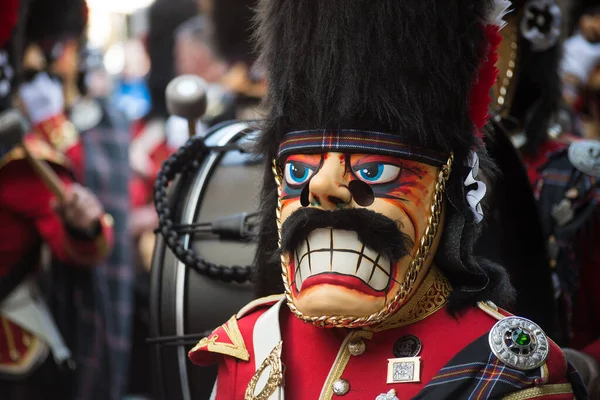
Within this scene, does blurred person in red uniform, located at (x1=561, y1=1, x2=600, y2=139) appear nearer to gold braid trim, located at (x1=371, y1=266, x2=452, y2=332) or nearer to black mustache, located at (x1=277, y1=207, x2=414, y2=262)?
gold braid trim, located at (x1=371, y1=266, x2=452, y2=332)

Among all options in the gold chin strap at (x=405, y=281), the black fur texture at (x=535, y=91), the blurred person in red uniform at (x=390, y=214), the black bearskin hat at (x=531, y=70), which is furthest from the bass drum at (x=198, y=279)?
the black fur texture at (x=535, y=91)

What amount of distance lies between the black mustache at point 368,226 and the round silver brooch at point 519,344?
0.87 feet

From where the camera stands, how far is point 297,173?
2701mm

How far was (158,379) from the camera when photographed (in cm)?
353

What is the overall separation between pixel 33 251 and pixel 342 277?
2.52 meters

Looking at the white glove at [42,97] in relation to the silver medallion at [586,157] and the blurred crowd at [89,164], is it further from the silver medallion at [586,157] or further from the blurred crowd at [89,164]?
the silver medallion at [586,157]

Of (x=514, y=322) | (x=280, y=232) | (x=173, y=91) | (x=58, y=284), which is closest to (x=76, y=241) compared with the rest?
(x=58, y=284)

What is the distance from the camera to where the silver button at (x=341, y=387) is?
105 inches

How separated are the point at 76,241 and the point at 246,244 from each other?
1.63 meters

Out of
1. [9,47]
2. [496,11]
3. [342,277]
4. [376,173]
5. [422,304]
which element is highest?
[496,11]

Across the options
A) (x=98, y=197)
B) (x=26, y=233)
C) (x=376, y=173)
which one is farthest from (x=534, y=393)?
(x=98, y=197)

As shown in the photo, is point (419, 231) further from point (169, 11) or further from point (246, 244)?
point (169, 11)

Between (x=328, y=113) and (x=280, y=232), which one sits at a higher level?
(x=328, y=113)

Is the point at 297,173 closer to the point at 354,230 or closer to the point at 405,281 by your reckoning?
the point at 354,230
